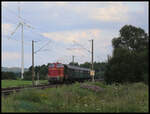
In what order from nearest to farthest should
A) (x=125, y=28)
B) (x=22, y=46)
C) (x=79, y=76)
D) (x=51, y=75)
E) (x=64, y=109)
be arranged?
(x=64, y=109), (x=125, y=28), (x=51, y=75), (x=79, y=76), (x=22, y=46)

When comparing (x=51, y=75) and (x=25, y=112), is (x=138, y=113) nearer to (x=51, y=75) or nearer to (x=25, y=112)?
(x=25, y=112)

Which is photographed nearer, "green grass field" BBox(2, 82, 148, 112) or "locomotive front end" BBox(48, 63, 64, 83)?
"green grass field" BBox(2, 82, 148, 112)

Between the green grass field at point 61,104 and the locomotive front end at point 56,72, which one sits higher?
the locomotive front end at point 56,72

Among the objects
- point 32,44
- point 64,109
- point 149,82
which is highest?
point 32,44

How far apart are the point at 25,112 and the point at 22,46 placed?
55881 millimetres

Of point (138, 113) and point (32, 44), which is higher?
point (32, 44)

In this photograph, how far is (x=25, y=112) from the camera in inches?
463

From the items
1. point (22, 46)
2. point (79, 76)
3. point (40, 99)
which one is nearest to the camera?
point (40, 99)

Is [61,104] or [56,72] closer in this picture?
[61,104]

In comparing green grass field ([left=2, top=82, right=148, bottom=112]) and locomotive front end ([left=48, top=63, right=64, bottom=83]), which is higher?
locomotive front end ([left=48, top=63, right=64, bottom=83])

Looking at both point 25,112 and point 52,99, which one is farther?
point 52,99

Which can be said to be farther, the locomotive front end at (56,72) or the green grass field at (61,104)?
the locomotive front end at (56,72)

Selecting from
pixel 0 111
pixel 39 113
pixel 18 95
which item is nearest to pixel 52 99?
pixel 18 95

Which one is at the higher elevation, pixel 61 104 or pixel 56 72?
pixel 56 72
